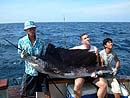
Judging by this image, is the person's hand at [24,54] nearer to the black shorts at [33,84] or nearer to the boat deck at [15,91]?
the black shorts at [33,84]

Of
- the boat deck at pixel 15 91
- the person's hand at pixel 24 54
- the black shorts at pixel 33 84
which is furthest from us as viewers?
the boat deck at pixel 15 91

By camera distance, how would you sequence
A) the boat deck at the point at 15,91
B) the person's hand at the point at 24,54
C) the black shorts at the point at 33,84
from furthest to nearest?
the boat deck at the point at 15,91, the black shorts at the point at 33,84, the person's hand at the point at 24,54

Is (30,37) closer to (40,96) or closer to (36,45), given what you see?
(36,45)

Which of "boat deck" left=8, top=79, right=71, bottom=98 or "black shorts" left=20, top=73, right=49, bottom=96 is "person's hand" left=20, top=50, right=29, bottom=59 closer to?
"black shorts" left=20, top=73, right=49, bottom=96

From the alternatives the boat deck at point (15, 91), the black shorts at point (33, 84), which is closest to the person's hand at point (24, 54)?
the black shorts at point (33, 84)

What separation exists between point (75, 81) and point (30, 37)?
0.98m

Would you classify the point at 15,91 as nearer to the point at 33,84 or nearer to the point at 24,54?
the point at 33,84

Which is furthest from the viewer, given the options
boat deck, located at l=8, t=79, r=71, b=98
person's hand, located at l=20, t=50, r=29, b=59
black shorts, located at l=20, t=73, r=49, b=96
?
boat deck, located at l=8, t=79, r=71, b=98

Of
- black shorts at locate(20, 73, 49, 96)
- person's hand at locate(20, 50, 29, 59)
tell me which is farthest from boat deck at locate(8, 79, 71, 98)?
person's hand at locate(20, 50, 29, 59)

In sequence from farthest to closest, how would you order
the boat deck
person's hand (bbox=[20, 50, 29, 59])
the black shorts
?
the boat deck < the black shorts < person's hand (bbox=[20, 50, 29, 59])

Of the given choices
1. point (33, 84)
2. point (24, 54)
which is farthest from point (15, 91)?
point (24, 54)

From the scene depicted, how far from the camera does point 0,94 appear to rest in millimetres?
3881

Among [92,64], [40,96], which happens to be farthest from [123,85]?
[40,96]

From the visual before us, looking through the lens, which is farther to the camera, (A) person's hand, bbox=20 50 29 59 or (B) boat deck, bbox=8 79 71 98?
(B) boat deck, bbox=8 79 71 98
